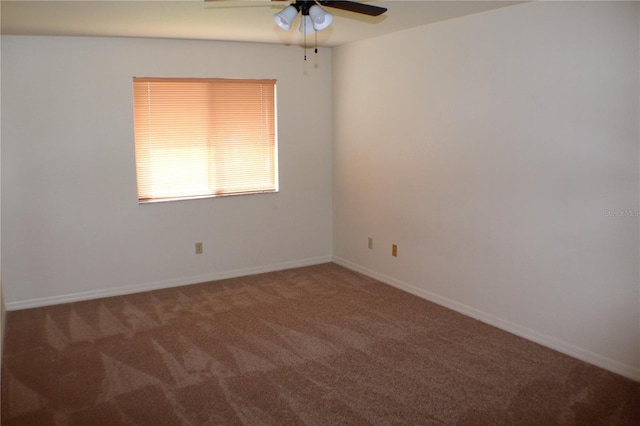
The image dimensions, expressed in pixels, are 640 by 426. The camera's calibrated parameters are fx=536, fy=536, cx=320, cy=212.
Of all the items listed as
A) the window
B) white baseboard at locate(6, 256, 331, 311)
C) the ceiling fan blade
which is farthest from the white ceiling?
white baseboard at locate(6, 256, 331, 311)

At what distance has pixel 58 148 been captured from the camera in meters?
4.46

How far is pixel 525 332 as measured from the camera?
375 cm

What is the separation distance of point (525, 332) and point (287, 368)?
66.7 inches

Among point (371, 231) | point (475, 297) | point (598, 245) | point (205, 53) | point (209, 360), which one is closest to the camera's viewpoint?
point (598, 245)

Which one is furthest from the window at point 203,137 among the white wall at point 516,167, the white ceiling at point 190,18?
the white wall at point 516,167

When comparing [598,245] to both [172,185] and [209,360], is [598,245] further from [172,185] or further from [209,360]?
[172,185]

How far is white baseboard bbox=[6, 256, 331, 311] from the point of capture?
4.53 meters

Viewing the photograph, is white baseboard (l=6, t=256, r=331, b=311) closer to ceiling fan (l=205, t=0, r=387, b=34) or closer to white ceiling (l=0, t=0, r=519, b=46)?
white ceiling (l=0, t=0, r=519, b=46)

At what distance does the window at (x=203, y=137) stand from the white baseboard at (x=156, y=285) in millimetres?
784

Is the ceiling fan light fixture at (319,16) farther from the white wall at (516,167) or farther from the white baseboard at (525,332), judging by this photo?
the white baseboard at (525,332)

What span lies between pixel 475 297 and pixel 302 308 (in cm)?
138

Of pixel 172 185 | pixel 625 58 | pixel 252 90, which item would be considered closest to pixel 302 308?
pixel 172 185

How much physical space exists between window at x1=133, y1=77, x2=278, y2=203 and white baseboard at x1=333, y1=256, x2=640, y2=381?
1648 millimetres

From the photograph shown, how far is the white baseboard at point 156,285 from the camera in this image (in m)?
4.53
